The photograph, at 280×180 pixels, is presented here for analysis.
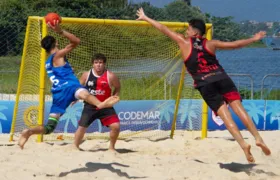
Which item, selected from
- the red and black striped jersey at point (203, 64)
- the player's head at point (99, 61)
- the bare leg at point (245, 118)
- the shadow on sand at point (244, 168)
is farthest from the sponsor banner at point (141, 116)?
the red and black striped jersey at point (203, 64)

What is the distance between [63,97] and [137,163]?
1.35 m

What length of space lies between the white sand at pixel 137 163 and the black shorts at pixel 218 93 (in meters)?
0.86

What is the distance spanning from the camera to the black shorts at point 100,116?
10.1 m

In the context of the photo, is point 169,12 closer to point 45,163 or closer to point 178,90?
point 178,90

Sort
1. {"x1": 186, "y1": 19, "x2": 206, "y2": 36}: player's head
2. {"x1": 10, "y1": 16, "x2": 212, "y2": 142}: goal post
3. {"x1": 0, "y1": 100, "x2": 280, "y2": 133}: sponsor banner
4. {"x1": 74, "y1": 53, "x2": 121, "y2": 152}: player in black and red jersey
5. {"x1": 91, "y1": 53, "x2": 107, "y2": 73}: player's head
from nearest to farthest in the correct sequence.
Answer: {"x1": 186, "y1": 19, "x2": 206, "y2": 36}: player's head
{"x1": 91, "y1": 53, "x2": 107, "y2": 73}: player's head
{"x1": 74, "y1": 53, "x2": 121, "y2": 152}: player in black and red jersey
{"x1": 10, "y1": 16, "x2": 212, "y2": 142}: goal post
{"x1": 0, "y1": 100, "x2": 280, "y2": 133}: sponsor banner

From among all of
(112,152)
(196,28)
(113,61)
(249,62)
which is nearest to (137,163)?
(112,152)

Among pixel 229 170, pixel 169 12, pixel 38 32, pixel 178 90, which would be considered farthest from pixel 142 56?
pixel 169 12

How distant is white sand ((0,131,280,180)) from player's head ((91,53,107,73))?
1274 millimetres

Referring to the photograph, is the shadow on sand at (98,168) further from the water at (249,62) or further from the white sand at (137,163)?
the water at (249,62)

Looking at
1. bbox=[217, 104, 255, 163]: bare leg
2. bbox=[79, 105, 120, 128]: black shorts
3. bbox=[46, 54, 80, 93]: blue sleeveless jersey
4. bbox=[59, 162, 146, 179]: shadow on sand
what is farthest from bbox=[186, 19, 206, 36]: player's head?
bbox=[79, 105, 120, 128]: black shorts

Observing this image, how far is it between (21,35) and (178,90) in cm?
683

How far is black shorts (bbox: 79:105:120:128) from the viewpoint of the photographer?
399 inches

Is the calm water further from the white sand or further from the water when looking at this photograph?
the white sand

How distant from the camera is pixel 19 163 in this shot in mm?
8141
